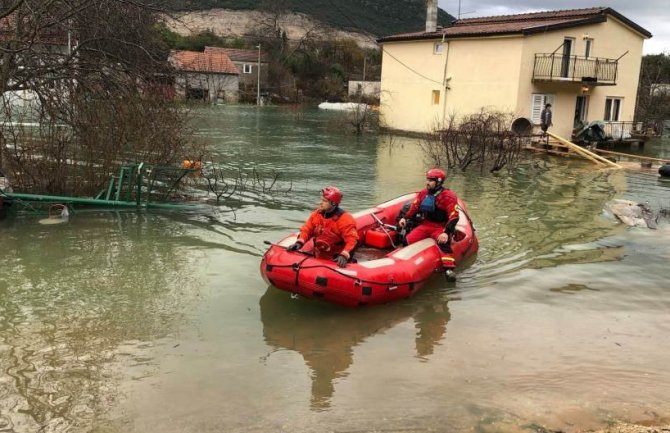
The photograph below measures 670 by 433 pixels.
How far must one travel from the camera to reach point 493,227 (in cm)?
1190

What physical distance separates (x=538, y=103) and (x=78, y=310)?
23.6 metres

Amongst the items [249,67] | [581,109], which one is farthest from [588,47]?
[249,67]

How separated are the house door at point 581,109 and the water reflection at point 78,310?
23.5 metres

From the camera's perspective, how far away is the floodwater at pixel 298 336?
4.98 m

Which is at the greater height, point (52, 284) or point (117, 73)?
point (117, 73)

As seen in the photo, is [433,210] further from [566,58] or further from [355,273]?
[566,58]

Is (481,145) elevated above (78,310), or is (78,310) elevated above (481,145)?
(481,145)

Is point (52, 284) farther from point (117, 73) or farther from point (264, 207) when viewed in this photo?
point (264, 207)

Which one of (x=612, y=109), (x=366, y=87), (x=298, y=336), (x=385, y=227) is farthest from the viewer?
(x=366, y=87)

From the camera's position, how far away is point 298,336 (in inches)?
257

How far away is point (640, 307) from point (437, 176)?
10.1 feet

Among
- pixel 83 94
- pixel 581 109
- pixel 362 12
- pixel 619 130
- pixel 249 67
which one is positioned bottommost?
pixel 619 130

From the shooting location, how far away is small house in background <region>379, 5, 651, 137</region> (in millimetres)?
25734

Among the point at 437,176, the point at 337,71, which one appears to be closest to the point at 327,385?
the point at 437,176
